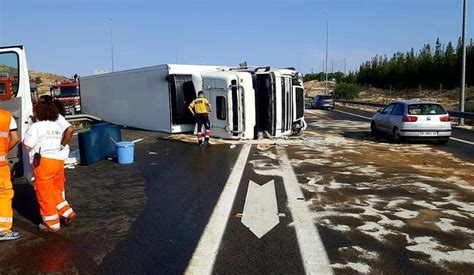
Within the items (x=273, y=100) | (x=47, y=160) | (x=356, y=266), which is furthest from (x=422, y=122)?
(x=47, y=160)

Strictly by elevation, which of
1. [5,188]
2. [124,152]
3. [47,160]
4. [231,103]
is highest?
[231,103]

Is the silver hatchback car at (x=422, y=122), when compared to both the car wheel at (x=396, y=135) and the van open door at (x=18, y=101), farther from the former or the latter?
the van open door at (x=18, y=101)

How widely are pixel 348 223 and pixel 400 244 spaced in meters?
0.89

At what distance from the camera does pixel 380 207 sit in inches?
266

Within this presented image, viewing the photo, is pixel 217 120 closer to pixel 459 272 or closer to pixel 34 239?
pixel 34 239

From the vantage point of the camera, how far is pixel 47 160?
18.3 feet

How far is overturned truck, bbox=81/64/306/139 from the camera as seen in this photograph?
49.4ft

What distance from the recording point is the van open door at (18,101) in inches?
260

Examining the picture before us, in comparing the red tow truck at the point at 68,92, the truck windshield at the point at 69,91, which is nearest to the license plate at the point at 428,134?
the red tow truck at the point at 68,92

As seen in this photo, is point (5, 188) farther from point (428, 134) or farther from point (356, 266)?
point (428, 134)

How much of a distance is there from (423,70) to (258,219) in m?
59.7

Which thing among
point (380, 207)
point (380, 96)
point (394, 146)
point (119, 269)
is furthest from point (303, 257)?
point (380, 96)

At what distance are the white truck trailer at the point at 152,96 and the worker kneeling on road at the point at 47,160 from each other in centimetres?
1166

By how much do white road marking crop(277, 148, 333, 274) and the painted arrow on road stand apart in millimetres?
273
